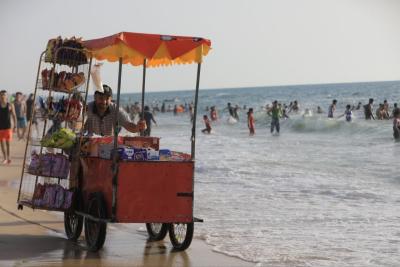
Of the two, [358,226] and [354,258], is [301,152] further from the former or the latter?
[354,258]

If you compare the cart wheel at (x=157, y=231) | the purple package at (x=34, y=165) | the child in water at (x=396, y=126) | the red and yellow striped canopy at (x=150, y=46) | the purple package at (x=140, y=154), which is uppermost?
the red and yellow striped canopy at (x=150, y=46)

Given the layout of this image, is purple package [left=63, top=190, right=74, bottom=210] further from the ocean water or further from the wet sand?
the ocean water

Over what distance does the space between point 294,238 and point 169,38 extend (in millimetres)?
2904

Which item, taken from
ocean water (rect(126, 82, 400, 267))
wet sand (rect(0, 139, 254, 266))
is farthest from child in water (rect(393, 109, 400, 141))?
wet sand (rect(0, 139, 254, 266))

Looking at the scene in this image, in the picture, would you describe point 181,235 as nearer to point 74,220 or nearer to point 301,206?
point 74,220

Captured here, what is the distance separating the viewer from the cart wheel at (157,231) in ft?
25.6

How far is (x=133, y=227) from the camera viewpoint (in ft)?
28.8

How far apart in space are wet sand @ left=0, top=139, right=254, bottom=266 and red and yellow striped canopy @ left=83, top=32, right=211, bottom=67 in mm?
1918

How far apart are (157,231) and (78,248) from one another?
3.36 ft

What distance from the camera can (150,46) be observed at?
6832mm

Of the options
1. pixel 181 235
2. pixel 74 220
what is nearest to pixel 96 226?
pixel 74 220

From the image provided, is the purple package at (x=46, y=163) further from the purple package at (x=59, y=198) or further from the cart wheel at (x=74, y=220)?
the cart wheel at (x=74, y=220)

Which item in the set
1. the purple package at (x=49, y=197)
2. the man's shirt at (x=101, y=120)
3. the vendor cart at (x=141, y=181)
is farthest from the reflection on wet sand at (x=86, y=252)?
the man's shirt at (x=101, y=120)

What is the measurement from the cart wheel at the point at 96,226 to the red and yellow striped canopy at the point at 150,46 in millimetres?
1412
